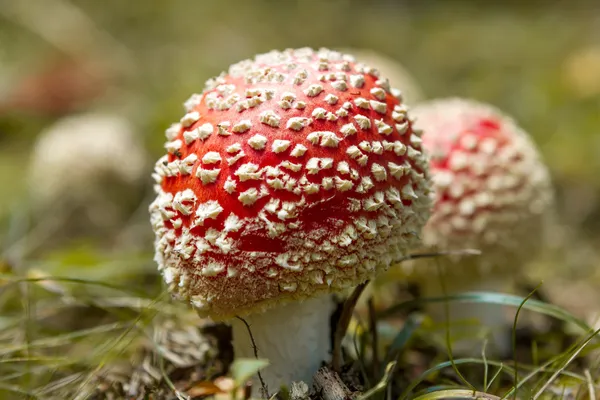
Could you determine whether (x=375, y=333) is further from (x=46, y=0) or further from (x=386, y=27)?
(x=386, y=27)

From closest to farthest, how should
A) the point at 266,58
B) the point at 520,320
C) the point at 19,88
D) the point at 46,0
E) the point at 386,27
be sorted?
the point at 266,58 → the point at 520,320 → the point at 19,88 → the point at 46,0 → the point at 386,27

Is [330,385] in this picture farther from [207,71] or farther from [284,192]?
[207,71]

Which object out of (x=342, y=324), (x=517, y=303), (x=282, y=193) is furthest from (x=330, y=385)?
(x=517, y=303)

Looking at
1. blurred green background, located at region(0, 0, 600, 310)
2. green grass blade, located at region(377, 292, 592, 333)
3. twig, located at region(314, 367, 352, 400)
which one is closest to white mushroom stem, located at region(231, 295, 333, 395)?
twig, located at region(314, 367, 352, 400)

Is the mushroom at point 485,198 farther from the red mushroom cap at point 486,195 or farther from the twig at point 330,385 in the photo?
the twig at point 330,385

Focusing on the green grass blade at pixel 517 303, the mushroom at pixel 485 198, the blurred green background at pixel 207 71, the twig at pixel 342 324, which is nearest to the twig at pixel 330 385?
the twig at pixel 342 324

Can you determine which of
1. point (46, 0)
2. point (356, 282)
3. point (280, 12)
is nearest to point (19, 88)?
point (46, 0)
